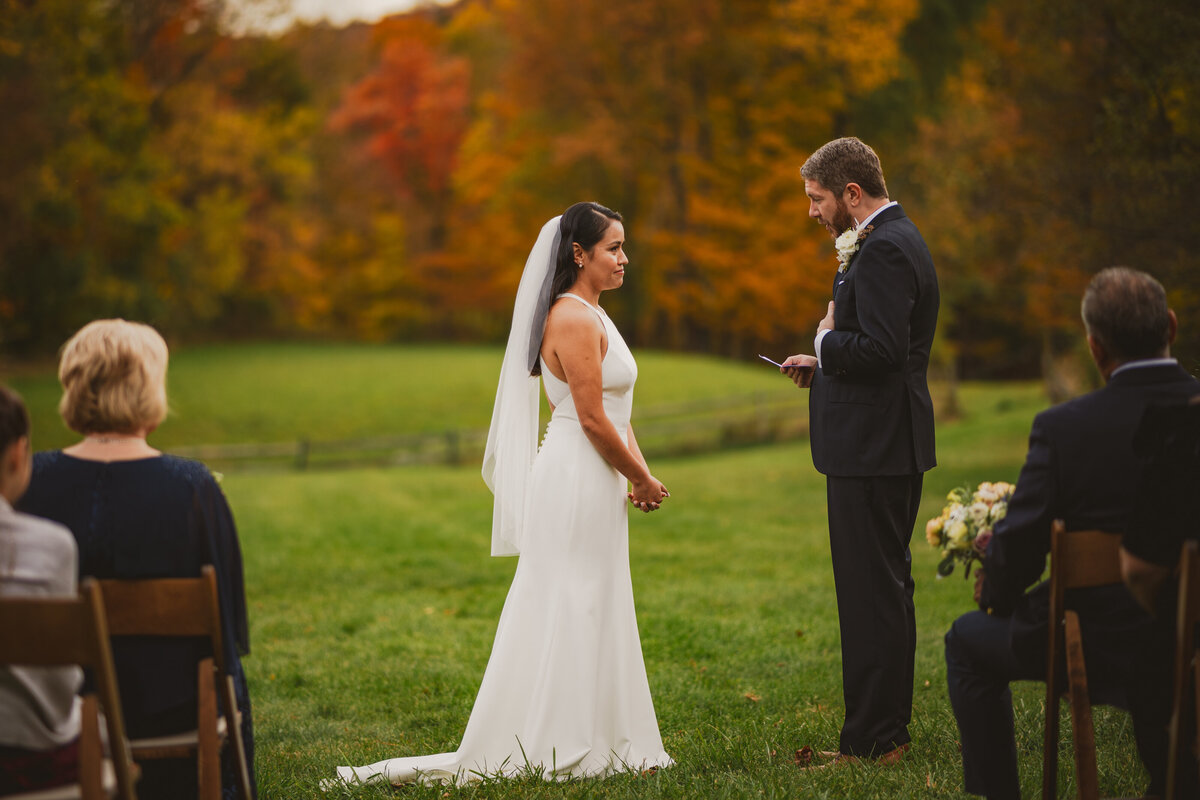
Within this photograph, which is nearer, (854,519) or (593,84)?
(854,519)

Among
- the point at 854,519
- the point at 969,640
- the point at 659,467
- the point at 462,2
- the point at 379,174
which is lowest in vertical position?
the point at 659,467

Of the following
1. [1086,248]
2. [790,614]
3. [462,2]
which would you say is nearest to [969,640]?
[790,614]

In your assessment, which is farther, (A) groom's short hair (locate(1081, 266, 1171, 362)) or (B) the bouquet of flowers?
(B) the bouquet of flowers

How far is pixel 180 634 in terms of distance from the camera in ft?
9.87

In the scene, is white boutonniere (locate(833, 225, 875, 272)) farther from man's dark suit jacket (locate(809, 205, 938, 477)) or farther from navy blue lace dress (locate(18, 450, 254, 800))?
navy blue lace dress (locate(18, 450, 254, 800))

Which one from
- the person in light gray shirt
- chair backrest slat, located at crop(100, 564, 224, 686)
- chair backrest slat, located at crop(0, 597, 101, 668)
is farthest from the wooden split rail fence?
chair backrest slat, located at crop(0, 597, 101, 668)

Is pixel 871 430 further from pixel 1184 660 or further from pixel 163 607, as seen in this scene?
pixel 163 607

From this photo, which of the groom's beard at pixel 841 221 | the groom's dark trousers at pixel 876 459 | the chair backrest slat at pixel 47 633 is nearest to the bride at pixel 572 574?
the groom's dark trousers at pixel 876 459

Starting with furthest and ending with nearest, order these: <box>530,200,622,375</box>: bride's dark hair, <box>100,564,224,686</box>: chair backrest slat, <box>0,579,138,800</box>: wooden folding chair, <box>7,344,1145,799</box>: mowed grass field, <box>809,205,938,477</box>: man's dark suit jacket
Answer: <box>530,200,622,375</box>: bride's dark hair
<box>7,344,1145,799</box>: mowed grass field
<box>809,205,938,477</box>: man's dark suit jacket
<box>100,564,224,686</box>: chair backrest slat
<box>0,579,138,800</box>: wooden folding chair

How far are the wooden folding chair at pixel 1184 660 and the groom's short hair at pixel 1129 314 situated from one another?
A: 0.63m

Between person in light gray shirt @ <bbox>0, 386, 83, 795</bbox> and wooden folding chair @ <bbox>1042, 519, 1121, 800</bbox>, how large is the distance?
2.70 metres

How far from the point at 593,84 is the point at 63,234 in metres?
15.8

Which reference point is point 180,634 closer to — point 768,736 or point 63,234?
point 768,736

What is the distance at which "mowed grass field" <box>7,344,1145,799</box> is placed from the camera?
13.9 feet
